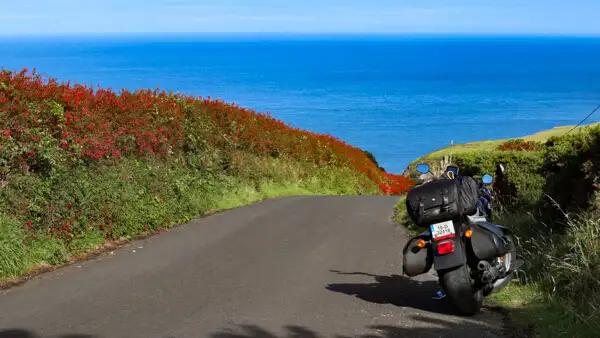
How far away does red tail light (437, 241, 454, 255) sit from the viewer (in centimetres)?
730

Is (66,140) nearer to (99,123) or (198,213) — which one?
(99,123)

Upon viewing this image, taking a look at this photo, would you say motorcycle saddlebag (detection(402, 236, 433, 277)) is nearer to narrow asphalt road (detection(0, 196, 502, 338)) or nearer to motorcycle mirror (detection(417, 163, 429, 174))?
narrow asphalt road (detection(0, 196, 502, 338))

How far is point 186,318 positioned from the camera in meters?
7.53

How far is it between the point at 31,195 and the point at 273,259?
405cm

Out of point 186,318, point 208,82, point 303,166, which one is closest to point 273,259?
point 186,318

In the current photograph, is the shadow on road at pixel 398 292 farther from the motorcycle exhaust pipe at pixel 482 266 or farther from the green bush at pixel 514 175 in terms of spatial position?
the green bush at pixel 514 175

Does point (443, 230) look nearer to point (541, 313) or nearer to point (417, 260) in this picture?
point (417, 260)

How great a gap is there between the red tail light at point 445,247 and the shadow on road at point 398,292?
90 cm

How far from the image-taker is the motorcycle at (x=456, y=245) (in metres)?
7.34

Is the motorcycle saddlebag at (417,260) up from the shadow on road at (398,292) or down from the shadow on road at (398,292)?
up

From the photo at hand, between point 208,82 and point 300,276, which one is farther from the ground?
point 208,82

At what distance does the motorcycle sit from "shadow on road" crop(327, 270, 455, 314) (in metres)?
0.51

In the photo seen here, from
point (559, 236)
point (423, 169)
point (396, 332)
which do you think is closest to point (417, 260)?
point (396, 332)

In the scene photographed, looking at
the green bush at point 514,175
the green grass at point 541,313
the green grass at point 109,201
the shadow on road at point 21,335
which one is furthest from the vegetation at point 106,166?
the green grass at point 541,313
